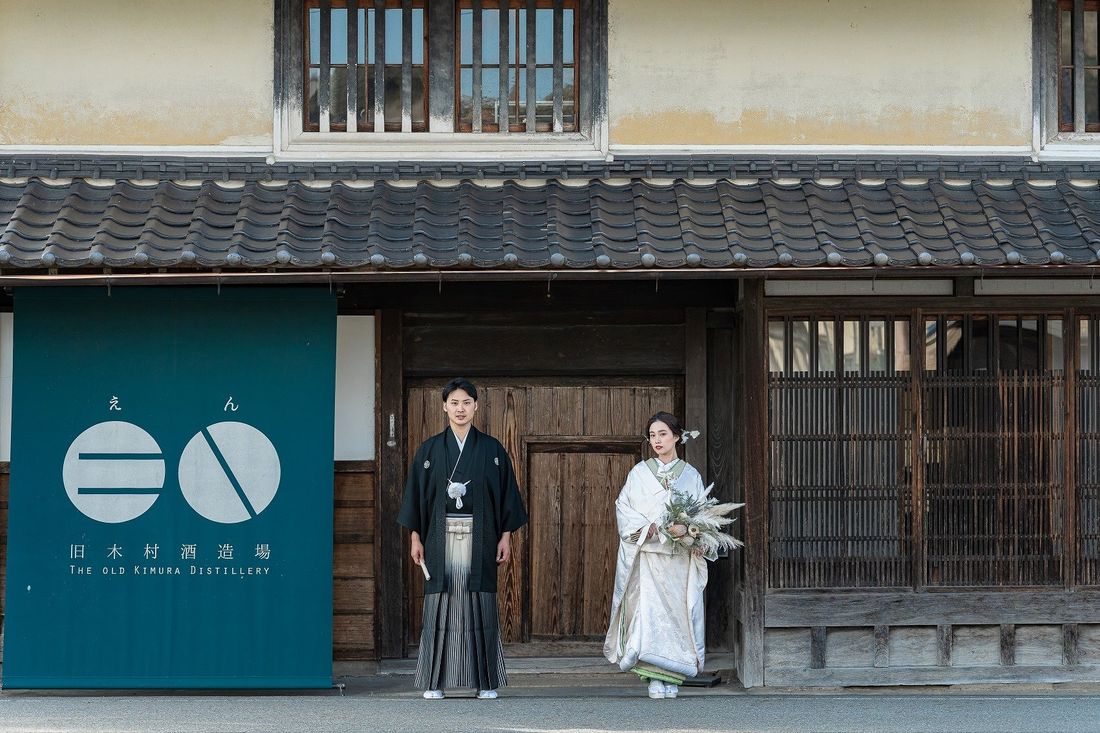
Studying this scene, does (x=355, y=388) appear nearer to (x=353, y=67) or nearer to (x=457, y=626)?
(x=457, y=626)

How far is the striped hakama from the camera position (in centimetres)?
801

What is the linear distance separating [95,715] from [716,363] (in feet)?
15.7

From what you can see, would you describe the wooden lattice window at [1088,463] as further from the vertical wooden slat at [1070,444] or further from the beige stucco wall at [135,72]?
the beige stucco wall at [135,72]

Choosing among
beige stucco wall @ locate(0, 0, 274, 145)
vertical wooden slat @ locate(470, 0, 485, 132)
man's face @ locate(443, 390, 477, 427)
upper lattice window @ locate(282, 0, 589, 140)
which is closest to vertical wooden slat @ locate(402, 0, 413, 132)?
upper lattice window @ locate(282, 0, 589, 140)

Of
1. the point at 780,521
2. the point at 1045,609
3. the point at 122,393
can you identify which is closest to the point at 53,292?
the point at 122,393

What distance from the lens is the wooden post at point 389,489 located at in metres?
8.98

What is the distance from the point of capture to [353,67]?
29.5 feet

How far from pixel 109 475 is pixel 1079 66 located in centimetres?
732

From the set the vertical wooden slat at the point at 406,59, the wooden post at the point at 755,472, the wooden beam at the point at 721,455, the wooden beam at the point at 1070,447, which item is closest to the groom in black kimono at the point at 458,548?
the wooden post at the point at 755,472

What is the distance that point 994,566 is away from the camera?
8.49 m

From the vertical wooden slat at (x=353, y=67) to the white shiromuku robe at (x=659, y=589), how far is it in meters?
3.23

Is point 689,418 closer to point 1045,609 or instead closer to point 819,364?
point 819,364

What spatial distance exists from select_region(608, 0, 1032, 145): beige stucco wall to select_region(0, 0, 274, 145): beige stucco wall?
258 centimetres

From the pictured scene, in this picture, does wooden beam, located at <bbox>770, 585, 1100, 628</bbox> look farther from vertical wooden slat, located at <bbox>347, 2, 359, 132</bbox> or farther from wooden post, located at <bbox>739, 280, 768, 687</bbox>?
vertical wooden slat, located at <bbox>347, 2, 359, 132</bbox>
